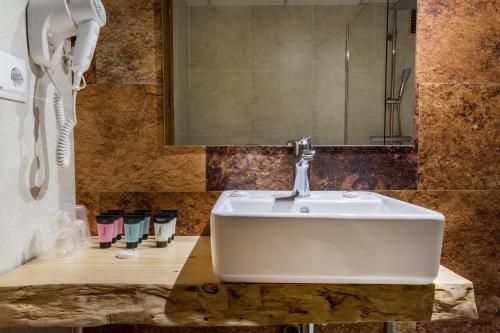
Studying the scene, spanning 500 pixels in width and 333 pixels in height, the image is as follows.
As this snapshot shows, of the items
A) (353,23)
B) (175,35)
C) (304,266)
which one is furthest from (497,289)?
(175,35)

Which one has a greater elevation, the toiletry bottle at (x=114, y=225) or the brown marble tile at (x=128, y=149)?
the brown marble tile at (x=128, y=149)

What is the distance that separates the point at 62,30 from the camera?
1083 millimetres

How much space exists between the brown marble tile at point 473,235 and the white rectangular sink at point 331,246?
1.95ft

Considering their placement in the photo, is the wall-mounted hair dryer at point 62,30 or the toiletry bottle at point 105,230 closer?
the wall-mounted hair dryer at point 62,30

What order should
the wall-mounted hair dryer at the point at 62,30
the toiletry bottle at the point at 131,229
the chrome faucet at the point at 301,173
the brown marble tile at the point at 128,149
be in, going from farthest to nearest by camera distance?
the brown marble tile at the point at 128,149 → the chrome faucet at the point at 301,173 → the toiletry bottle at the point at 131,229 → the wall-mounted hair dryer at the point at 62,30

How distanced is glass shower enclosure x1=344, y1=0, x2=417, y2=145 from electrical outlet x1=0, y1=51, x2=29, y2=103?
1.08 metres

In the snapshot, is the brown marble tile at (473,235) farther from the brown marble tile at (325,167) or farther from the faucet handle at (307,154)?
the faucet handle at (307,154)

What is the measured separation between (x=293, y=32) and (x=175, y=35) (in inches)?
17.7

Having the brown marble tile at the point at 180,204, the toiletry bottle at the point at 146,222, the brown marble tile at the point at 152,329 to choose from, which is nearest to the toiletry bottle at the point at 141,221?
the toiletry bottle at the point at 146,222

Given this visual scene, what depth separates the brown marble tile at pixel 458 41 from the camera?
4.43 ft

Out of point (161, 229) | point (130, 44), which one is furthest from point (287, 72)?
point (161, 229)

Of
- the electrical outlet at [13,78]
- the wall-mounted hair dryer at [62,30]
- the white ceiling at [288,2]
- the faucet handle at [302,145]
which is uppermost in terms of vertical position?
the white ceiling at [288,2]

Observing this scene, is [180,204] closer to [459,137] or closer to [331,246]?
[331,246]

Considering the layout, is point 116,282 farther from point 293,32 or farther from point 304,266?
point 293,32
